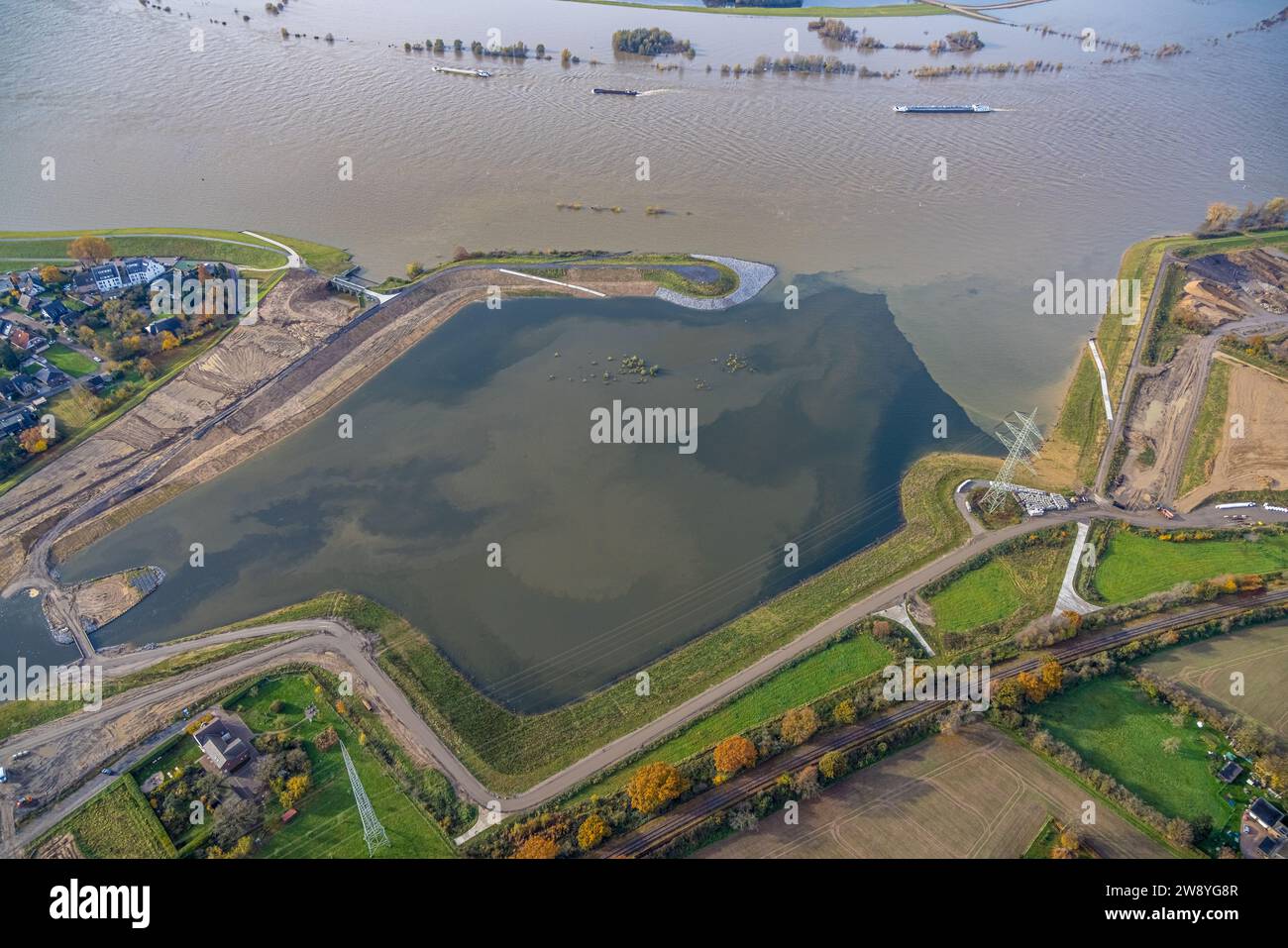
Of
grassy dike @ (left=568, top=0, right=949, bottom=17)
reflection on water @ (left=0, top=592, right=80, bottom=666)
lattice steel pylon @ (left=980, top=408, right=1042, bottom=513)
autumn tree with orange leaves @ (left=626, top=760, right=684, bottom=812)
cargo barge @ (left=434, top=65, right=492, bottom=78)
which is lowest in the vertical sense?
autumn tree with orange leaves @ (left=626, top=760, right=684, bottom=812)

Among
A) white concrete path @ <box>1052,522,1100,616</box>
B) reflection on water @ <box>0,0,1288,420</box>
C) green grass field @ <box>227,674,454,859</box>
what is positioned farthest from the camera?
reflection on water @ <box>0,0,1288,420</box>

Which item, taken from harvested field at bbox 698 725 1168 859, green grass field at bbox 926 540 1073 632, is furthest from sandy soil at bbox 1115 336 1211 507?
harvested field at bbox 698 725 1168 859

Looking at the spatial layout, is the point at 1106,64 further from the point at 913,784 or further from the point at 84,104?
the point at 84,104

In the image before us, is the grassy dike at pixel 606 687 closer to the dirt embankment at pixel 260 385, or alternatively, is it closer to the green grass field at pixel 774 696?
the green grass field at pixel 774 696

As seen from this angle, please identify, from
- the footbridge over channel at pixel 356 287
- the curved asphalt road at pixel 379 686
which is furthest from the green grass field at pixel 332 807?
the footbridge over channel at pixel 356 287

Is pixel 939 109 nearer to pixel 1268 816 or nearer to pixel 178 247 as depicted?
pixel 1268 816

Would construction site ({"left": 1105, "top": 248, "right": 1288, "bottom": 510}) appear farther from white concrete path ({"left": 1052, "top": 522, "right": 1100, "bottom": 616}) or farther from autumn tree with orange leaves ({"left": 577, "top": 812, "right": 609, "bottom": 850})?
autumn tree with orange leaves ({"left": 577, "top": 812, "right": 609, "bottom": 850})
